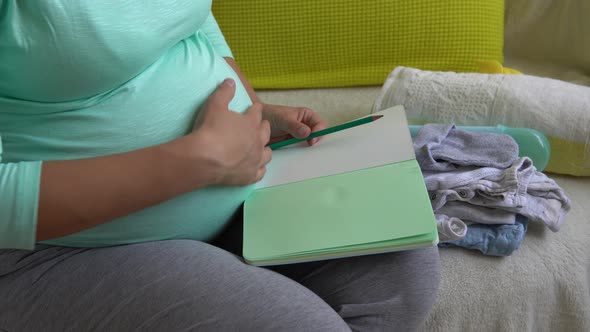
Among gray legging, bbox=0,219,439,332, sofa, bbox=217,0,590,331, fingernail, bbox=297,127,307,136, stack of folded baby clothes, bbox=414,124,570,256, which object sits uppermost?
fingernail, bbox=297,127,307,136

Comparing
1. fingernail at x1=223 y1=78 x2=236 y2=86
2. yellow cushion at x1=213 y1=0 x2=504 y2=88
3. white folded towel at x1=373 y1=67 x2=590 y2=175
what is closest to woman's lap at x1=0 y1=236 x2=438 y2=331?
fingernail at x1=223 y1=78 x2=236 y2=86

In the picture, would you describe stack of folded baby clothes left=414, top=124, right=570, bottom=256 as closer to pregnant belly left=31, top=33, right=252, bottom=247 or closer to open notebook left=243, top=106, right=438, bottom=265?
open notebook left=243, top=106, right=438, bottom=265

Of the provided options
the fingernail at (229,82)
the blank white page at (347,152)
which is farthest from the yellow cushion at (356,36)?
the fingernail at (229,82)

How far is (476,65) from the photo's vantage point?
Answer: 129cm

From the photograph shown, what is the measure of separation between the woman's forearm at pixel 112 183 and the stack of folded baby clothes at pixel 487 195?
39 centimetres

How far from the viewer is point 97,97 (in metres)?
0.71

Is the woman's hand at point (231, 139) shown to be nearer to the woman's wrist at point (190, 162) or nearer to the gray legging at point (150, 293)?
the woman's wrist at point (190, 162)

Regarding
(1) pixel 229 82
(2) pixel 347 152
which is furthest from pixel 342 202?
(1) pixel 229 82

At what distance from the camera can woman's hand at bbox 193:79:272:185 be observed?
2.33ft

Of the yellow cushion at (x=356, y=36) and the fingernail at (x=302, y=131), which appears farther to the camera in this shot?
the yellow cushion at (x=356, y=36)

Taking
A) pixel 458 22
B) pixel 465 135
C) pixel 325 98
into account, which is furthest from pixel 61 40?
pixel 458 22

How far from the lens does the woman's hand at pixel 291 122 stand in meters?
0.94

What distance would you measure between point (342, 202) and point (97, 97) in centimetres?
34

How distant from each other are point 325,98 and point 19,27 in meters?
0.79
